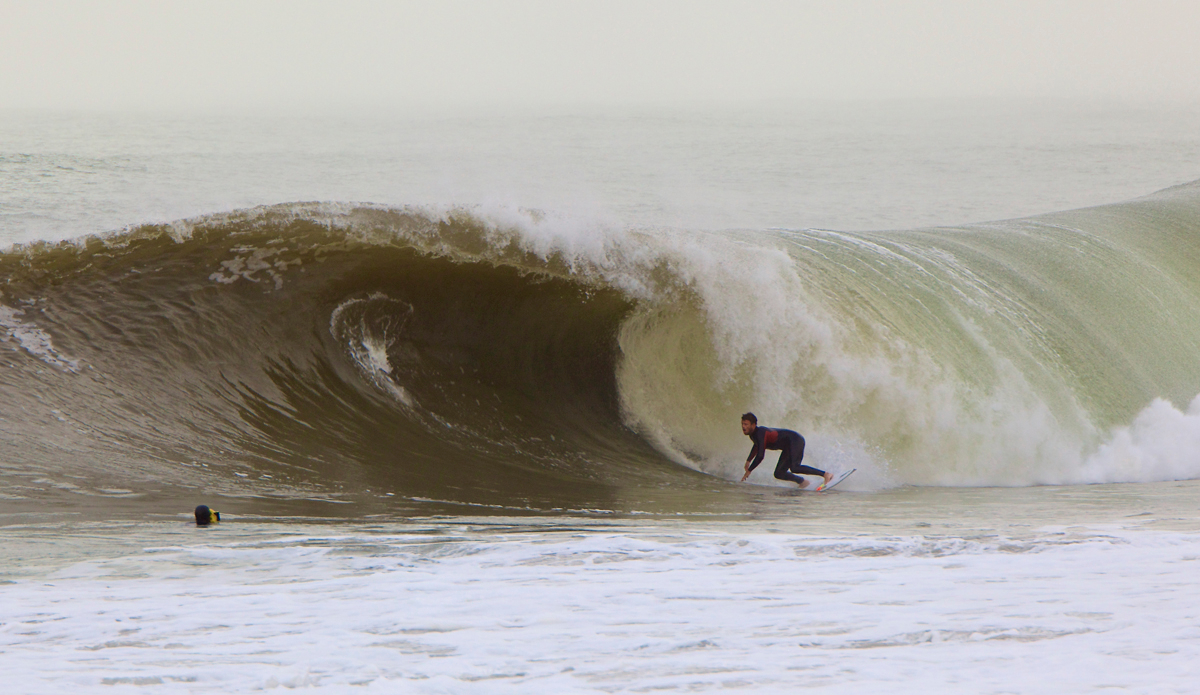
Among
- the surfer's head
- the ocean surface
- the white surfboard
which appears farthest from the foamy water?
the white surfboard

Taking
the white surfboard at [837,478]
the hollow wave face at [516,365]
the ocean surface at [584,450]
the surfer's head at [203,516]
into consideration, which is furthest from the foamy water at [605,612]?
the white surfboard at [837,478]

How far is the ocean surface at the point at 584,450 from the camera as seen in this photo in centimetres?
262

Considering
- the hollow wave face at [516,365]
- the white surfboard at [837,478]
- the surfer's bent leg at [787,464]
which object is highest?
the hollow wave face at [516,365]

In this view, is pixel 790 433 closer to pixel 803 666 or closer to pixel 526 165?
pixel 803 666

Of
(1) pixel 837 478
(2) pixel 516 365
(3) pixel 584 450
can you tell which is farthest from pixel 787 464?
(2) pixel 516 365

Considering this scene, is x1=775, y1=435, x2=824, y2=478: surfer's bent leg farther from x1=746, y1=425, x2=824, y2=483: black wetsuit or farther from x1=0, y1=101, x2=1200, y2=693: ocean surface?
x1=0, y1=101, x2=1200, y2=693: ocean surface

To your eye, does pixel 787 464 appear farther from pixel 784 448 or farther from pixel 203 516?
pixel 203 516

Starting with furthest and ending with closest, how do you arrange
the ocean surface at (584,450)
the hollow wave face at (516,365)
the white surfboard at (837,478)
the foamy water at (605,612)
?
the white surfboard at (837,478) → the hollow wave face at (516,365) → the ocean surface at (584,450) → the foamy water at (605,612)

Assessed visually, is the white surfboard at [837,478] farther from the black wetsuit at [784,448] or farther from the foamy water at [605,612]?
the foamy water at [605,612]

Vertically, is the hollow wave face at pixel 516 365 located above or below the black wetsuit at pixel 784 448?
above

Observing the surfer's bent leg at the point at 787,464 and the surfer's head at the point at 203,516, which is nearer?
the surfer's head at the point at 203,516

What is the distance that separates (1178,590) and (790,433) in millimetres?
3426

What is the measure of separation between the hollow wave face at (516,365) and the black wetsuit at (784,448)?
472 millimetres

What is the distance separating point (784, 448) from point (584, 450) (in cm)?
134
